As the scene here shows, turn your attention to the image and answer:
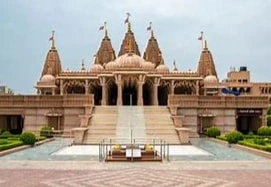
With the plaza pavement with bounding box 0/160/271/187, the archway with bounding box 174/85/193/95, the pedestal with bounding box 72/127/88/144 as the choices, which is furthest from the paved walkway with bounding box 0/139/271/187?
the archway with bounding box 174/85/193/95

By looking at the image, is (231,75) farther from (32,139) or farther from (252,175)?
(252,175)

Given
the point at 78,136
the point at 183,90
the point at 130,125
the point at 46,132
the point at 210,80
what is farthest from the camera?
the point at 210,80

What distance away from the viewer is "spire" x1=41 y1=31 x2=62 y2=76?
49.9 metres

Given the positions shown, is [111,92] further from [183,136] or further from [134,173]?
[134,173]

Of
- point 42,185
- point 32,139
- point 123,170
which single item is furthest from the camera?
point 32,139

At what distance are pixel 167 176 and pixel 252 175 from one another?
8.97ft

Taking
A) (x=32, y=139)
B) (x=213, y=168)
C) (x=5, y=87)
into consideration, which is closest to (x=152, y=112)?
(x=32, y=139)

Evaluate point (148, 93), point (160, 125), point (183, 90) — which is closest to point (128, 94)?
point (148, 93)

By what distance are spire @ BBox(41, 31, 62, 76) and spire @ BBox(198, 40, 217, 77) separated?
18.3 meters

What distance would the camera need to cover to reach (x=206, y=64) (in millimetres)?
51688

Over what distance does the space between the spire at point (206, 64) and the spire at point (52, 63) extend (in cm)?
1827

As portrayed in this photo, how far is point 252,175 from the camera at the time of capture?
12.7 meters

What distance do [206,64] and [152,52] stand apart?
290 inches

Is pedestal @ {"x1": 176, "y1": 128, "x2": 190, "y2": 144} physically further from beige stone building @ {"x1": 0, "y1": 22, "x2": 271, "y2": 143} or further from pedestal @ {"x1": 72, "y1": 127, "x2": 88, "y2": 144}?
pedestal @ {"x1": 72, "y1": 127, "x2": 88, "y2": 144}
